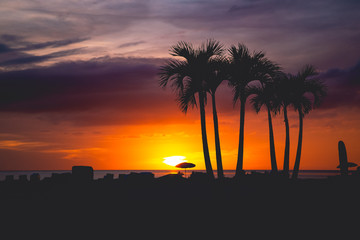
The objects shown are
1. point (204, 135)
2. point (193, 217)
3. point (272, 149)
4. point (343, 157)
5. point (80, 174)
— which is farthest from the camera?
point (272, 149)

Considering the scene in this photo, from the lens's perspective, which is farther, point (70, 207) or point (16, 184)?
point (16, 184)

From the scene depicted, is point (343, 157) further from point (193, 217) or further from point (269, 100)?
point (193, 217)

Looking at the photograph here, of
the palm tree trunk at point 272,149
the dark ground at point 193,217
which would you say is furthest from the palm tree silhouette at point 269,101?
the dark ground at point 193,217

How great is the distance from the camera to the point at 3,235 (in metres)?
8.23

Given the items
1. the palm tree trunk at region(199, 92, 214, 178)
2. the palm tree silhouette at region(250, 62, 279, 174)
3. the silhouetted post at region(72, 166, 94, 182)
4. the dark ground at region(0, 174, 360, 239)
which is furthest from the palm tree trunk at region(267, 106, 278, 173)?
the silhouetted post at region(72, 166, 94, 182)

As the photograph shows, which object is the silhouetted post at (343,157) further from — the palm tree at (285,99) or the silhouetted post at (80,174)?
the silhouetted post at (80,174)

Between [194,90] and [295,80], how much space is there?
10402 millimetres

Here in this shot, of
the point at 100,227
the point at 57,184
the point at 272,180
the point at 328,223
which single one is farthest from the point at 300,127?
the point at 100,227

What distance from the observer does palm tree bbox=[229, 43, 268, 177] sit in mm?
23587

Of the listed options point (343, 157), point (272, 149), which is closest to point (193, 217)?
point (343, 157)

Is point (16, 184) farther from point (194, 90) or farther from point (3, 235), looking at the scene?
point (3, 235)

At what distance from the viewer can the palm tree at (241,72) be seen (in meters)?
23.6

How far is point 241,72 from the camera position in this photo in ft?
77.7

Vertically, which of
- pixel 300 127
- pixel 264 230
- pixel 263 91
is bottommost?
pixel 264 230
